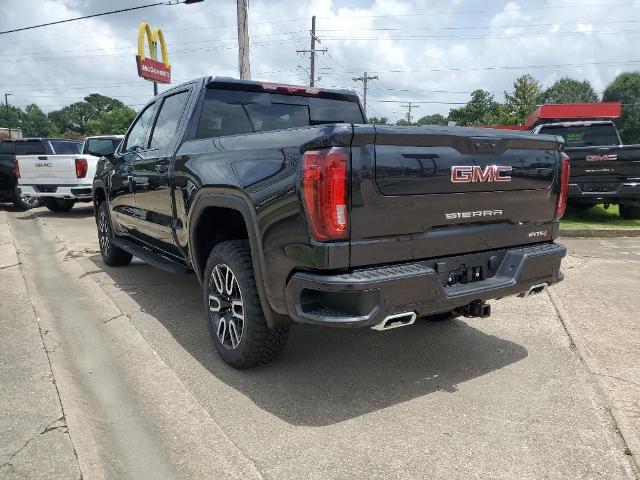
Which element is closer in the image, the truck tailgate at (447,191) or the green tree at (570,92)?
the truck tailgate at (447,191)

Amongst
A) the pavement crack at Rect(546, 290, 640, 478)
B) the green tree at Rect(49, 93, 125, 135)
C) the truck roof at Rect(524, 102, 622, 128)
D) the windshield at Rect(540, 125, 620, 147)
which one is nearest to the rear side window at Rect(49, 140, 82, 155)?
the windshield at Rect(540, 125, 620, 147)

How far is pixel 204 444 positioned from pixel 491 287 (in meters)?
1.76

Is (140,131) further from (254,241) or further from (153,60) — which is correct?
(153,60)

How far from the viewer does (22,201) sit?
13.2 meters

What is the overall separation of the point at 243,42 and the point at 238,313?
40.2ft

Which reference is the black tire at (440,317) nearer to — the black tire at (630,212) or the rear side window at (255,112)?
the rear side window at (255,112)

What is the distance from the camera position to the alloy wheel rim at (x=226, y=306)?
11.0ft

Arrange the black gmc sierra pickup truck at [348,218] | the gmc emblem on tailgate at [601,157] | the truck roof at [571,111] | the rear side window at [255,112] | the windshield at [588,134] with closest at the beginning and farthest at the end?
the black gmc sierra pickup truck at [348,218], the rear side window at [255,112], the gmc emblem on tailgate at [601,157], the windshield at [588,134], the truck roof at [571,111]

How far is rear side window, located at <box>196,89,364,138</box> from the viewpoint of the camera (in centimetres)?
419

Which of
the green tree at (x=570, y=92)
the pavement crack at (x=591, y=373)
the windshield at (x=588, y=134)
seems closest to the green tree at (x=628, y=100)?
the green tree at (x=570, y=92)

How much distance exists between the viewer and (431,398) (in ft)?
10.2

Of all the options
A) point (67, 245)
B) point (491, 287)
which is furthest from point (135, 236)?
point (491, 287)

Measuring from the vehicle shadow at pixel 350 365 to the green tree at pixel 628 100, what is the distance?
79.5 m

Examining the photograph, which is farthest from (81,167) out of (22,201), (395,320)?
(395,320)
